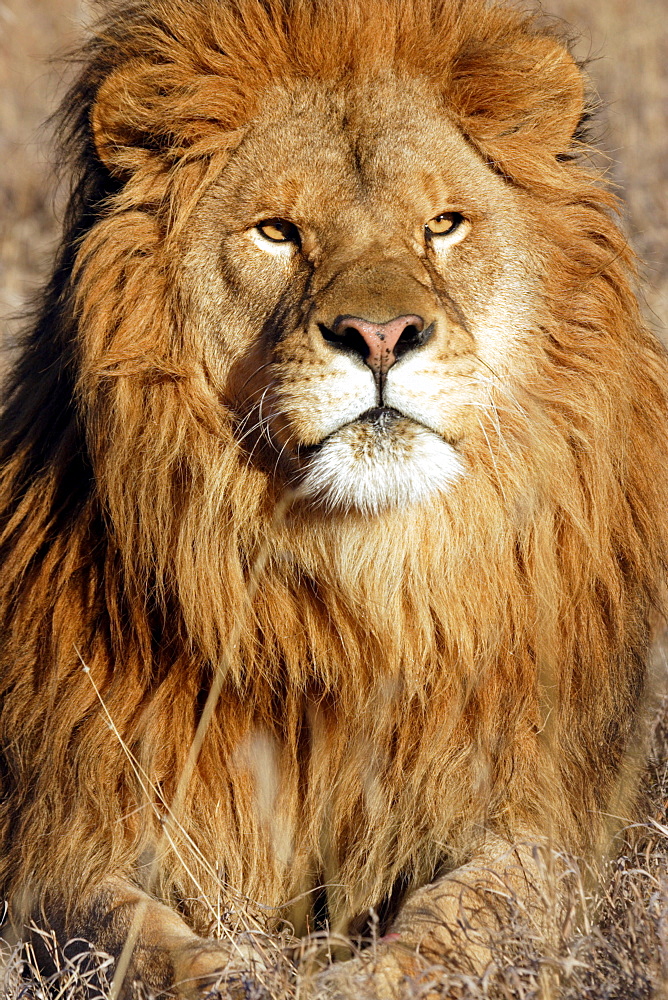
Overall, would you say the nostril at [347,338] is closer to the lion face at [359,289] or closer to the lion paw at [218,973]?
the lion face at [359,289]

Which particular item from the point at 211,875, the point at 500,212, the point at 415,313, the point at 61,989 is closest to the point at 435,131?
the point at 500,212

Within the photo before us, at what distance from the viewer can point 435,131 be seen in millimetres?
2979

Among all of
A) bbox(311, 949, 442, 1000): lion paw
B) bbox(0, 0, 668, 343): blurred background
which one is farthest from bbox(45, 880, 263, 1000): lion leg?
bbox(0, 0, 668, 343): blurred background

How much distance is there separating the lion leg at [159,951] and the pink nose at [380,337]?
114 cm

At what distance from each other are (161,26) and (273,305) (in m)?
0.76

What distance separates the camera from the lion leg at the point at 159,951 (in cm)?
244

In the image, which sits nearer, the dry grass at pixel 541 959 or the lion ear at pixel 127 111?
the dry grass at pixel 541 959

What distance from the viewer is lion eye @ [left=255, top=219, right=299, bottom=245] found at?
2881 millimetres

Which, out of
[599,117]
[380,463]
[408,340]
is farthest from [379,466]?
[599,117]

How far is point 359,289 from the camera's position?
262 centimetres

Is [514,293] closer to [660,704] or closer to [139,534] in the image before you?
[139,534]

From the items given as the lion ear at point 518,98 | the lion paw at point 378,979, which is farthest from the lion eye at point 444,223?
the lion paw at point 378,979

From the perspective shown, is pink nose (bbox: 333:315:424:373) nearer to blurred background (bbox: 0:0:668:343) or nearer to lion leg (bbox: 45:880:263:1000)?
lion leg (bbox: 45:880:263:1000)

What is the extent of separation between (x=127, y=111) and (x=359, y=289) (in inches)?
30.4
